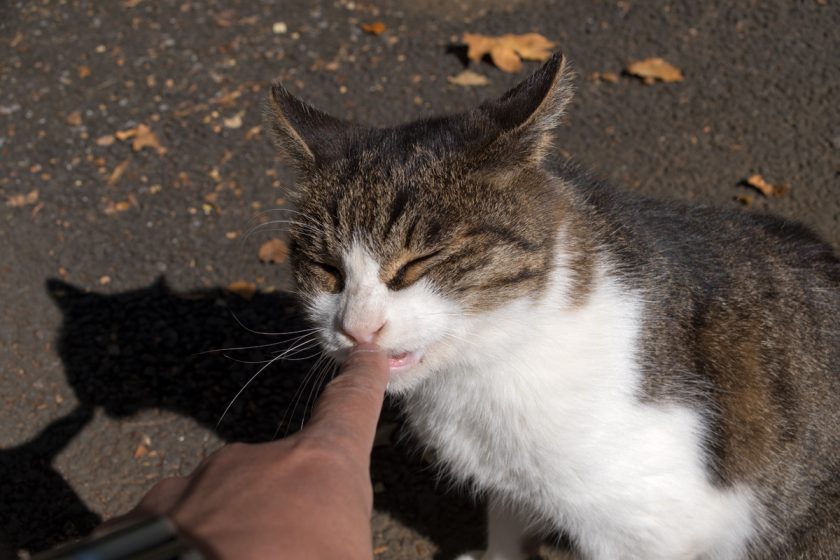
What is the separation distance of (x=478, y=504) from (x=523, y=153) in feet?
5.81

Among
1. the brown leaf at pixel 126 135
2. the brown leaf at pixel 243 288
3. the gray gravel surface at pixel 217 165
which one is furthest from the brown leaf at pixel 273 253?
the brown leaf at pixel 126 135

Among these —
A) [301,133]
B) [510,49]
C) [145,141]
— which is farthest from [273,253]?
[510,49]

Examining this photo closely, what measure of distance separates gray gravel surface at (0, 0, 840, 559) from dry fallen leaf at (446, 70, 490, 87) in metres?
0.06

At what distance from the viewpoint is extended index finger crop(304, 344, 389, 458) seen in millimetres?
1636

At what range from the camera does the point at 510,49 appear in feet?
18.0

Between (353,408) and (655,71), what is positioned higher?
(353,408)

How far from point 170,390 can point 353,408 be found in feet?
8.03

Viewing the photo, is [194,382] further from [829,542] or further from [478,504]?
[829,542]

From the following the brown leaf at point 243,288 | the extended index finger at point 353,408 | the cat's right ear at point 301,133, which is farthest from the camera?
the brown leaf at point 243,288

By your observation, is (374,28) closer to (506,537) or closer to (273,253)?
(273,253)

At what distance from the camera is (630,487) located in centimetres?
248

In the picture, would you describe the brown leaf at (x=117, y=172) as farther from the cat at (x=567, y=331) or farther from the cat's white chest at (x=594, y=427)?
the cat's white chest at (x=594, y=427)

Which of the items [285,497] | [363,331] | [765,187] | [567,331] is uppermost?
[285,497]

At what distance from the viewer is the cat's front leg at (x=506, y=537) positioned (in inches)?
124
